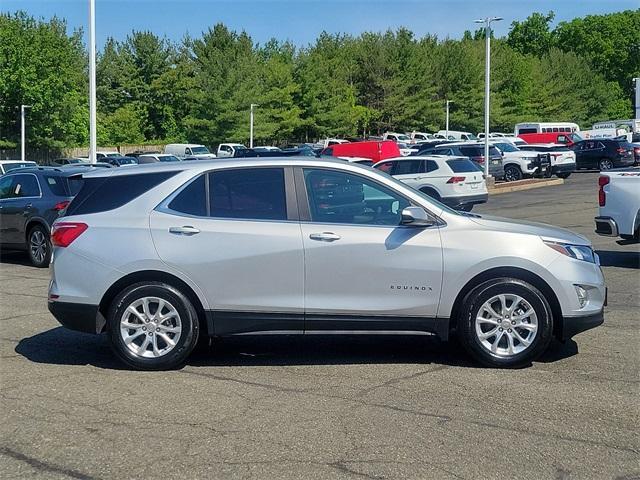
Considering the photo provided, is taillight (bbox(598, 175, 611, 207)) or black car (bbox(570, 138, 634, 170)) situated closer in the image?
taillight (bbox(598, 175, 611, 207))

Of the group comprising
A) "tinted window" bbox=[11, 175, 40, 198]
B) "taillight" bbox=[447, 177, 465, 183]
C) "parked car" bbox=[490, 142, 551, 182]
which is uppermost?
"parked car" bbox=[490, 142, 551, 182]

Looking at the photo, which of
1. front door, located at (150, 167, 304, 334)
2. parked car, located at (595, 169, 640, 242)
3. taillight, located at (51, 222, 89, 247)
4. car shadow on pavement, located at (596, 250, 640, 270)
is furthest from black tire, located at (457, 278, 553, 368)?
car shadow on pavement, located at (596, 250, 640, 270)

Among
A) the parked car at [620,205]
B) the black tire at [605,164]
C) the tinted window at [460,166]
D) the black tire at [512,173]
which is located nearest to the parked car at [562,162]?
the black tire at [512,173]

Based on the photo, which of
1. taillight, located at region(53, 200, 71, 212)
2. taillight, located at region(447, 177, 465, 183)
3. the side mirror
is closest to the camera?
the side mirror

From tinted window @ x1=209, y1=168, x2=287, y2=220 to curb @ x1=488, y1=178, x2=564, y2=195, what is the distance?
84.2 feet

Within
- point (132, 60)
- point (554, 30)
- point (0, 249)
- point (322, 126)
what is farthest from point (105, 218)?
point (554, 30)

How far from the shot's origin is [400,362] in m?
7.31

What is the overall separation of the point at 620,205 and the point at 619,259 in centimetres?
161

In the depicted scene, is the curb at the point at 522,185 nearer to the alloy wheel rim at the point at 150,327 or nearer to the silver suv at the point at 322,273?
the silver suv at the point at 322,273

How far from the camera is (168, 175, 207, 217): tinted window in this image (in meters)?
7.19

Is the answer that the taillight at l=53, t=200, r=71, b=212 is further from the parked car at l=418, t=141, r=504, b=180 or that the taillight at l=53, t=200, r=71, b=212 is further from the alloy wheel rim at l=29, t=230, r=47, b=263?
the parked car at l=418, t=141, r=504, b=180

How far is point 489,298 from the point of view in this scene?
272 inches

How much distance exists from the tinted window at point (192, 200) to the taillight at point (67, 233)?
773 mm

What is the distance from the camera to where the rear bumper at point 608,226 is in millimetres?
12352
